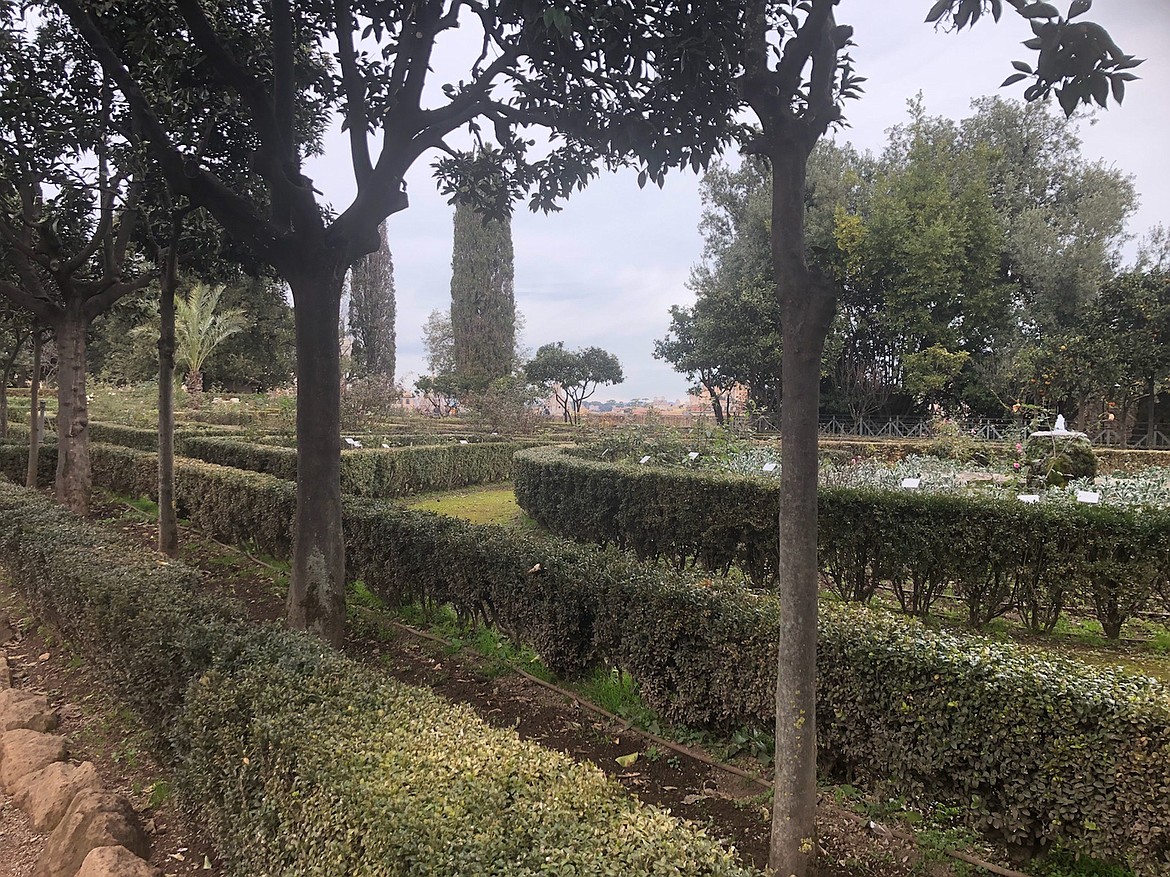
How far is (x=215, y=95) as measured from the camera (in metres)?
5.95

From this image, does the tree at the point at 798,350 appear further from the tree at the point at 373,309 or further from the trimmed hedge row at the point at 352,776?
the tree at the point at 373,309

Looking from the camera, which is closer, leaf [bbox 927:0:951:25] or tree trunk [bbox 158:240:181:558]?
leaf [bbox 927:0:951:25]

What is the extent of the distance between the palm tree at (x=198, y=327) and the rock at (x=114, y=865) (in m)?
25.7

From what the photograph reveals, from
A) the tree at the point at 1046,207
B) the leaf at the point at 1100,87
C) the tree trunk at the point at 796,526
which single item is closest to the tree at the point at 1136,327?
the tree at the point at 1046,207

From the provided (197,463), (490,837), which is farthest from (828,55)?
(197,463)

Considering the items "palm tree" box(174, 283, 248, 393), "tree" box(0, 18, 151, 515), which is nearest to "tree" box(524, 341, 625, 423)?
"palm tree" box(174, 283, 248, 393)

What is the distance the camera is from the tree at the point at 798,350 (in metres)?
2.17

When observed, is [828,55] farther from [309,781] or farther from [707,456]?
[707,456]

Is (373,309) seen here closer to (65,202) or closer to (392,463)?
(392,463)

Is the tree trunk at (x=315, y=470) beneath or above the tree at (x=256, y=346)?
beneath

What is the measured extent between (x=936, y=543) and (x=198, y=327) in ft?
91.8

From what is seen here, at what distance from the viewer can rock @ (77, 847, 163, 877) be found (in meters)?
2.14

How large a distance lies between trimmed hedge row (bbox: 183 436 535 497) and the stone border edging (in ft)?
19.5

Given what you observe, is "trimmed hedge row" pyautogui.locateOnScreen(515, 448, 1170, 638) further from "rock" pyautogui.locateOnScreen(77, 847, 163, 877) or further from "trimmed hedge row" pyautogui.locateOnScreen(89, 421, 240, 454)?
"trimmed hedge row" pyautogui.locateOnScreen(89, 421, 240, 454)
